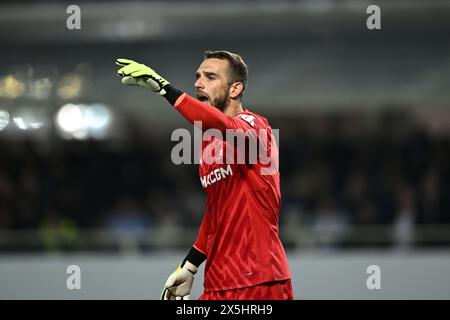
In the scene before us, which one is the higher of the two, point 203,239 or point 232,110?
point 232,110

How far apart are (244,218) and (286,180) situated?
7.02 m

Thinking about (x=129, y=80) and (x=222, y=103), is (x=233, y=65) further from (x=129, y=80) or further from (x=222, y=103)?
(x=129, y=80)

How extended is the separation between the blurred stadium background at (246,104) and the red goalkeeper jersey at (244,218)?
581 cm

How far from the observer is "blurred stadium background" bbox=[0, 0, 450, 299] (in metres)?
10.6

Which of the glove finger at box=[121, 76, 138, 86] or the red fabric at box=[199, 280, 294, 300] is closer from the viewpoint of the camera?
the glove finger at box=[121, 76, 138, 86]

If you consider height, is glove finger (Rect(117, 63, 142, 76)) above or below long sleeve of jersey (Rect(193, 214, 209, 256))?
above

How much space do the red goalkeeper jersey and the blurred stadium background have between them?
581 centimetres

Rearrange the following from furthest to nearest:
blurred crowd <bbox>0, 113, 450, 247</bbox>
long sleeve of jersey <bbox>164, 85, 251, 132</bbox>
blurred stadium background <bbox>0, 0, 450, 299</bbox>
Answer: blurred stadium background <bbox>0, 0, 450, 299</bbox> < blurred crowd <bbox>0, 113, 450, 247</bbox> < long sleeve of jersey <bbox>164, 85, 251, 132</bbox>

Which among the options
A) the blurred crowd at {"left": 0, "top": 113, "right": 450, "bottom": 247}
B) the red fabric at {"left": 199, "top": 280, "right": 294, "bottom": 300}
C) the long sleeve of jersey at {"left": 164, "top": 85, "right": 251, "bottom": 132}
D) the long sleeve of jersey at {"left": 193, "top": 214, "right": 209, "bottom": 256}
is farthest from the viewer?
the blurred crowd at {"left": 0, "top": 113, "right": 450, "bottom": 247}

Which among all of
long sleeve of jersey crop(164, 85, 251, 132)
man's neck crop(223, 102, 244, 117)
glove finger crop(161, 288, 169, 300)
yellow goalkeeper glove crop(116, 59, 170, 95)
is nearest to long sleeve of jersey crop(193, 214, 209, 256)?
glove finger crop(161, 288, 169, 300)

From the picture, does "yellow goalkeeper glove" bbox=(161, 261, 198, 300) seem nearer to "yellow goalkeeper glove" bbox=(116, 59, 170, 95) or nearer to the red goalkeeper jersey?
the red goalkeeper jersey

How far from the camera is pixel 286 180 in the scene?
1115cm

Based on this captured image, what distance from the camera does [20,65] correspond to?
36.7 ft

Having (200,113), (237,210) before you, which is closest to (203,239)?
(237,210)
